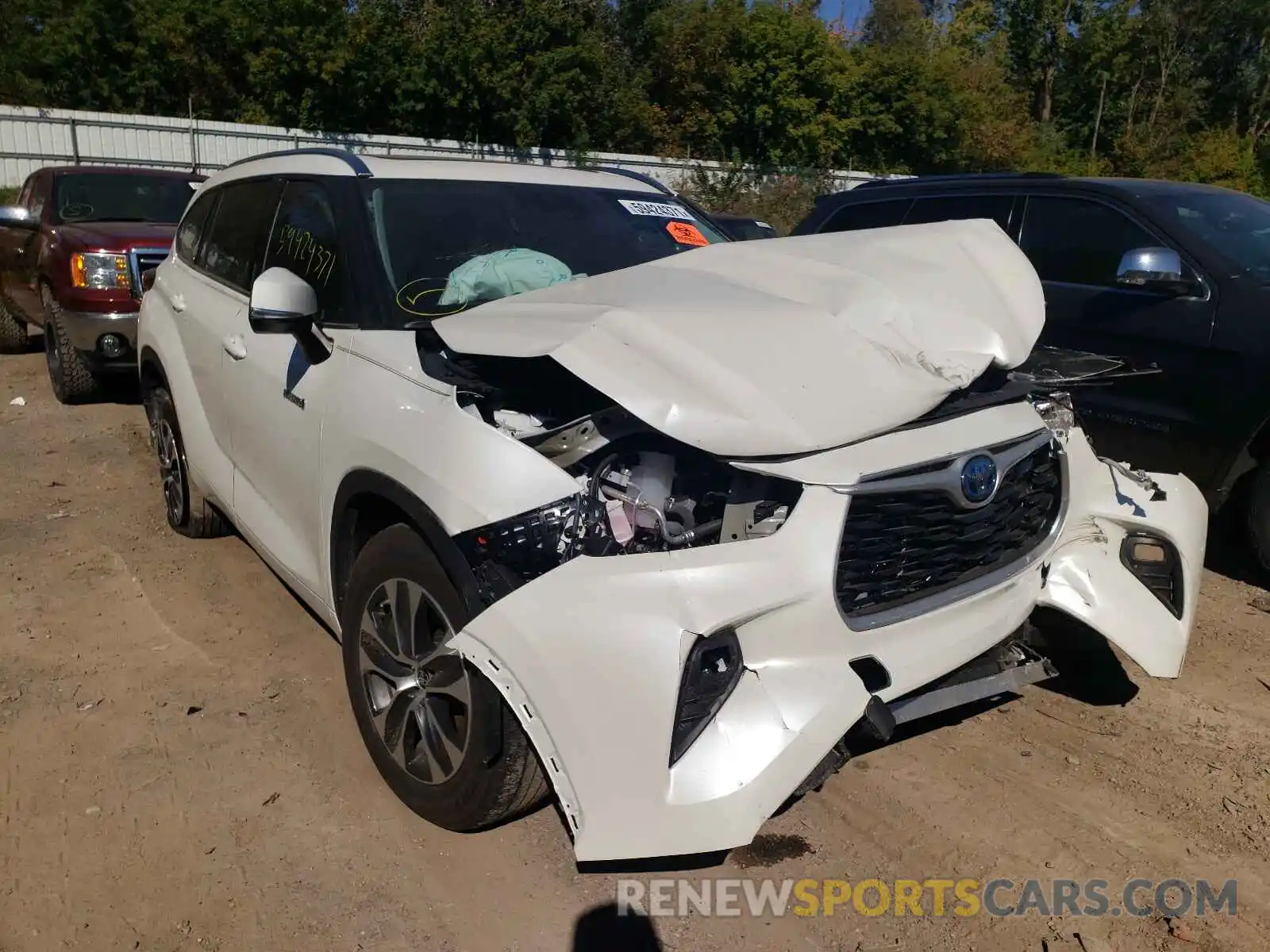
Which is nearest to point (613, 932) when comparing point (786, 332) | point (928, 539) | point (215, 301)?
point (928, 539)

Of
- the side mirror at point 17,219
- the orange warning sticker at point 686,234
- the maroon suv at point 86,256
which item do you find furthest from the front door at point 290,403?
the side mirror at point 17,219

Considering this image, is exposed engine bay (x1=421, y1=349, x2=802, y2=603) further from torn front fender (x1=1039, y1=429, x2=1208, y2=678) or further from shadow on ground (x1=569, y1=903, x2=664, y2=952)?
torn front fender (x1=1039, y1=429, x2=1208, y2=678)

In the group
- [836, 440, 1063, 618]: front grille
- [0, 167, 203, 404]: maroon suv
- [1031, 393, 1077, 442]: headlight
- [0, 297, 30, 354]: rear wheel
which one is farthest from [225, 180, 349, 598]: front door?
[0, 297, 30, 354]: rear wheel

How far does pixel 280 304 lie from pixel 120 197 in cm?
746

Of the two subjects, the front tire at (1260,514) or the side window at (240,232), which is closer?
the side window at (240,232)

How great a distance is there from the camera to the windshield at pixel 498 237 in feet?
10.8

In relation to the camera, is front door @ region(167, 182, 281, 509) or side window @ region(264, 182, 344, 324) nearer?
side window @ region(264, 182, 344, 324)

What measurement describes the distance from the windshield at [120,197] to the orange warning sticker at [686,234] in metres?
6.29

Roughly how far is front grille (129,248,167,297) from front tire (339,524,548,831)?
549 cm

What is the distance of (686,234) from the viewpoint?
4074mm

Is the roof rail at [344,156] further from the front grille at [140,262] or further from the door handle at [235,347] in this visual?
the front grille at [140,262]

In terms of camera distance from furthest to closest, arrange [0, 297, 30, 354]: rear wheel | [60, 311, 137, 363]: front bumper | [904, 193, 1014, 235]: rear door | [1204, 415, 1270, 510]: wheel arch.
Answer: [0, 297, 30, 354]: rear wheel
[60, 311, 137, 363]: front bumper
[904, 193, 1014, 235]: rear door
[1204, 415, 1270, 510]: wheel arch

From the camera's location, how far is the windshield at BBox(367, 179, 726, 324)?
3.28m

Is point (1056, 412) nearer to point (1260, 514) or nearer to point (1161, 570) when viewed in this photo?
point (1161, 570)
